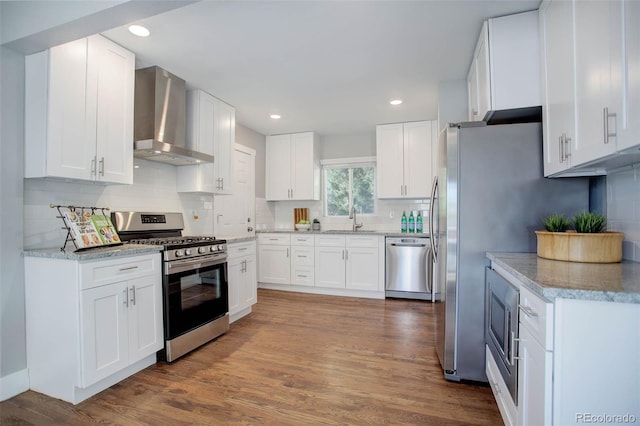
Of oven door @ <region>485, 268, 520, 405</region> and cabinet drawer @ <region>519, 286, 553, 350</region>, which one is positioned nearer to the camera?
cabinet drawer @ <region>519, 286, 553, 350</region>

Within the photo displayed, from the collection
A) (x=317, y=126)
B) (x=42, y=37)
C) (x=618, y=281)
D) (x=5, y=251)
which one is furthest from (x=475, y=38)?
(x=5, y=251)

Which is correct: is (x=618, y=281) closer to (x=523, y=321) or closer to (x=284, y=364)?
(x=523, y=321)

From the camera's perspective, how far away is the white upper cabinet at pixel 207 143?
3.30 m

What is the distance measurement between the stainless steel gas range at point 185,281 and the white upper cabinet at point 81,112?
54 cm

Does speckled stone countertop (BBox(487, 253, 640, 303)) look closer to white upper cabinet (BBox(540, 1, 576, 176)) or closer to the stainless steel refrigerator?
the stainless steel refrigerator

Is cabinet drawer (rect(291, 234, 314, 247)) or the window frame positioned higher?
the window frame

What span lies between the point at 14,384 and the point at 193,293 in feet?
3.87

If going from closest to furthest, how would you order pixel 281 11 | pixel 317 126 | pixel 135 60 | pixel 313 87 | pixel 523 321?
pixel 523 321 < pixel 281 11 < pixel 135 60 < pixel 313 87 < pixel 317 126

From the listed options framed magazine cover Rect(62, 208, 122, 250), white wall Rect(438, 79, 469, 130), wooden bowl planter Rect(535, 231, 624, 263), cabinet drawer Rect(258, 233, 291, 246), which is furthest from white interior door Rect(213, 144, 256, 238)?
wooden bowl planter Rect(535, 231, 624, 263)

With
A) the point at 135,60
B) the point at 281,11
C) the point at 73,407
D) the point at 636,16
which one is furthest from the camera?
the point at 135,60

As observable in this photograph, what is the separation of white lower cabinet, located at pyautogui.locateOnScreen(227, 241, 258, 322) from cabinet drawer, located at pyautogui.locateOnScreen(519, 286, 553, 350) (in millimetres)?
2588

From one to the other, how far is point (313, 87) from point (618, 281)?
297cm

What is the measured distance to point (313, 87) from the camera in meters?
3.33

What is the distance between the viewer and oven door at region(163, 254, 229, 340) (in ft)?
7.89
